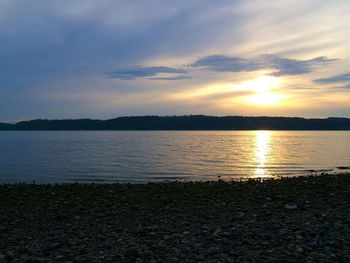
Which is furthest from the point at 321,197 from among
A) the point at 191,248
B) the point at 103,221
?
the point at 103,221

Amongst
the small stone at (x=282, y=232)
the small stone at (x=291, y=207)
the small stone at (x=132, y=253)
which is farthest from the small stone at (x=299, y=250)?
the small stone at (x=291, y=207)

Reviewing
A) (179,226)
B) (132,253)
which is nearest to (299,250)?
(179,226)

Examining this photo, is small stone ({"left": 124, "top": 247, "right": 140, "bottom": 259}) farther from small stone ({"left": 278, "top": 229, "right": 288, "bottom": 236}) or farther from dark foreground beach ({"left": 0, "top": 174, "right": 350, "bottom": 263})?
small stone ({"left": 278, "top": 229, "right": 288, "bottom": 236})

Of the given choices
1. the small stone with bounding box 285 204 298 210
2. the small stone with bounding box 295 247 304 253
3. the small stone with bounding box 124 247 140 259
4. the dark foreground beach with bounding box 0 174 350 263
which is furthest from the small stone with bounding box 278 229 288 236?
the small stone with bounding box 124 247 140 259

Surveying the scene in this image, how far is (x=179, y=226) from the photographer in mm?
9031

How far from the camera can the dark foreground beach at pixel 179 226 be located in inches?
263

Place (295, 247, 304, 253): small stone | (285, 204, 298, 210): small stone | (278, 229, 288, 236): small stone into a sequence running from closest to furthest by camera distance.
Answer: (295, 247, 304, 253): small stone
(278, 229, 288, 236): small stone
(285, 204, 298, 210): small stone

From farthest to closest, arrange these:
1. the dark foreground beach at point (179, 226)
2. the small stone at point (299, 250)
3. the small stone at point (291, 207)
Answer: the small stone at point (291, 207) < the dark foreground beach at point (179, 226) < the small stone at point (299, 250)

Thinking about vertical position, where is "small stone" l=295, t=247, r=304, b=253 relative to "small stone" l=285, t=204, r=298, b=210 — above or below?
above

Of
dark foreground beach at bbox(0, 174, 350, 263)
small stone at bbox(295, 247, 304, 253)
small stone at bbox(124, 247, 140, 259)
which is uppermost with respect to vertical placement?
small stone at bbox(295, 247, 304, 253)

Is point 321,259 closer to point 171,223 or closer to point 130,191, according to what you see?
point 171,223

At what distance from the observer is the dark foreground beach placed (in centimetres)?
668

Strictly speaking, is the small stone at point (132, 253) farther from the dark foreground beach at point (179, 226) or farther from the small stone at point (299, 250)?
the small stone at point (299, 250)

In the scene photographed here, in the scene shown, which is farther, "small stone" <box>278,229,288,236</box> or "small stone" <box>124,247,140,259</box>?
"small stone" <box>278,229,288,236</box>
